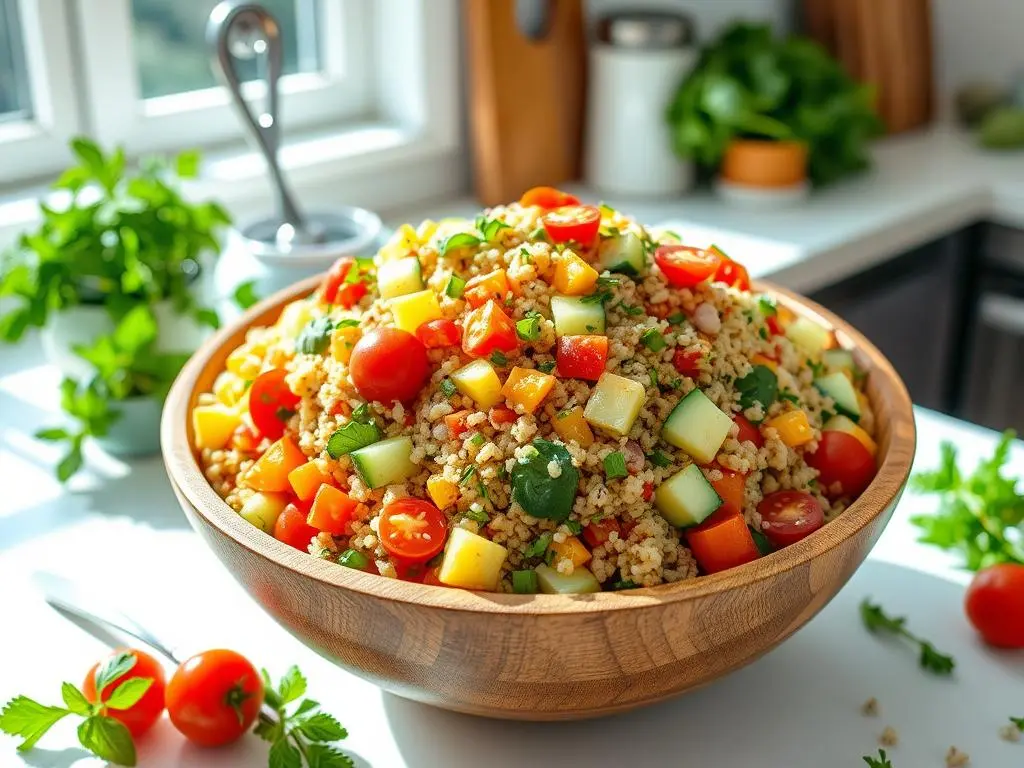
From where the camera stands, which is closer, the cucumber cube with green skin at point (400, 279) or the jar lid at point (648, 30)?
the cucumber cube with green skin at point (400, 279)

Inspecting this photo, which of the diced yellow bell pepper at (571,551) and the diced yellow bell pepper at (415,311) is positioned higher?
the diced yellow bell pepper at (415,311)

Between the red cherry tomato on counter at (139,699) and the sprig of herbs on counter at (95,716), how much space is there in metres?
0.02

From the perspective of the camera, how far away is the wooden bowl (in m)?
0.81

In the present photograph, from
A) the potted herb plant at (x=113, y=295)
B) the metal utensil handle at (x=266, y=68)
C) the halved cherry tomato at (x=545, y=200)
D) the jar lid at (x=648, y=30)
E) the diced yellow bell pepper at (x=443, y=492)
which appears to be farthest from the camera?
the jar lid at (x=648, y=30)

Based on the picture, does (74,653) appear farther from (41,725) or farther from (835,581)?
(835,581)

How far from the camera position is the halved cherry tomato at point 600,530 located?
2.97 ft

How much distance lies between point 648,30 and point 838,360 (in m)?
1.16

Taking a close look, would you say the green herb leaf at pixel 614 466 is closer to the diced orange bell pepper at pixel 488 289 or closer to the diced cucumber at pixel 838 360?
the diced orange bell pepper at pixel 488 289

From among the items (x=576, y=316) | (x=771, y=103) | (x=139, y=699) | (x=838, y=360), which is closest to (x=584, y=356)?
(x=576, y=316)

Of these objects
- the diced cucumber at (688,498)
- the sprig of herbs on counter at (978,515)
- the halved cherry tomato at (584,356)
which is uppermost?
the halved cherry tomato at (584,356)

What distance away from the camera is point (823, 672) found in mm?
1062

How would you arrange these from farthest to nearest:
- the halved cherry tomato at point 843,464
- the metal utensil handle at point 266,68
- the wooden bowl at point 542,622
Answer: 1. the metal utensil handle at point 266,68
2. the halved cherry tomato at point 843,464
3. the wooden bowl at point 542,622

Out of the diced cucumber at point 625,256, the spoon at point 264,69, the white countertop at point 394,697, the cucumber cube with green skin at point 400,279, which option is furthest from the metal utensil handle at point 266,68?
the diced cucumber at point 625,256

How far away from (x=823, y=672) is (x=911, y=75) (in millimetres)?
1963
